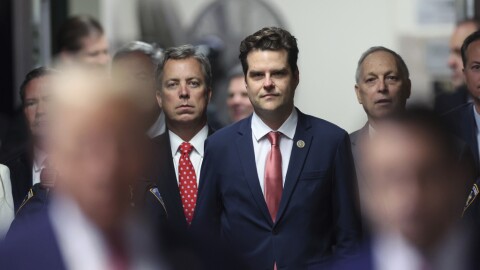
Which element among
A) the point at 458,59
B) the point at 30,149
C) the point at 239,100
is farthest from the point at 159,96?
the point at 458,59

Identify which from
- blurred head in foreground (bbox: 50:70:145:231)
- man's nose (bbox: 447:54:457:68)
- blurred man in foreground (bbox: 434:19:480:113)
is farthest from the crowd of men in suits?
man's nose (bbox: 447:54:457:68)

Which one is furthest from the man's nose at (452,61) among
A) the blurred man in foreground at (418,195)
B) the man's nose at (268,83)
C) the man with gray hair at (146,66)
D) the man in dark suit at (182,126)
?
the blurred man in foreground at (418,195)

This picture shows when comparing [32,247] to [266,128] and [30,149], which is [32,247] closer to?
[266,128]

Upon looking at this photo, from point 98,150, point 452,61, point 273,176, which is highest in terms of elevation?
point 452,61

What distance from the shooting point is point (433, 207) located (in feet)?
6.91

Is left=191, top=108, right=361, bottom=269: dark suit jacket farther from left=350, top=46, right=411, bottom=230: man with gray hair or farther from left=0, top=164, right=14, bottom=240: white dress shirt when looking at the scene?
left=0, top=164, right=14, bottom=240: white dress shirt

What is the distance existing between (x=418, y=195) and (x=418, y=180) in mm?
31

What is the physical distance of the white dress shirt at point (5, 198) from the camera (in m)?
3.88

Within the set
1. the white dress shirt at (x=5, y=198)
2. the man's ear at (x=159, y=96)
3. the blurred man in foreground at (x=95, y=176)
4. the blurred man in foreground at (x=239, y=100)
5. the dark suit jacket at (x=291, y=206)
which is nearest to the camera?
the blurred man in foreground at (x=95, y=176)

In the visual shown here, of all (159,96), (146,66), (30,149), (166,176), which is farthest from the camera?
(30,149)

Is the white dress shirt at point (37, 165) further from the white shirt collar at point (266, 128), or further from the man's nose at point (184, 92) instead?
the white shirt collar at point (266, 128)

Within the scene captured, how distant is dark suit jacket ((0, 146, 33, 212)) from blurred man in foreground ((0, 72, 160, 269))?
2.33m

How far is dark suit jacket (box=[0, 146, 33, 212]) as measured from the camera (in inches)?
166

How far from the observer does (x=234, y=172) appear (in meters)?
3.71
